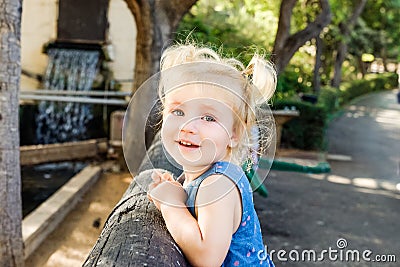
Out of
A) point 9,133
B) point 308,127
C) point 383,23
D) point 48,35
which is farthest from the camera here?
point 383,23

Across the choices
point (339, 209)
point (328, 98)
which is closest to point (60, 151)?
point (339, 209)

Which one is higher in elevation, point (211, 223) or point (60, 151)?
point (211, 223)

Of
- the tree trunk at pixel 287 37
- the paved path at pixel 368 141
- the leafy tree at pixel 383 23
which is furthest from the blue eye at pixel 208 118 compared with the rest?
the leafy tree at pixel 383 23

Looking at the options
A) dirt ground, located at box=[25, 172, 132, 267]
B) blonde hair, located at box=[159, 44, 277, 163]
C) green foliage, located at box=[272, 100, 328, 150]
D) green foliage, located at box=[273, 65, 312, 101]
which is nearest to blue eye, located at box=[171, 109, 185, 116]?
blonde hair, located at box=[159, 44, 277, 163]

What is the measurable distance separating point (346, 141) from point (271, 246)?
8380mm

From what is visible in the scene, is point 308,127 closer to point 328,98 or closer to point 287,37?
point 287,37

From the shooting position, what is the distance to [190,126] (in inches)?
59.9

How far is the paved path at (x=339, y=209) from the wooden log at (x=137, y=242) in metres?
2.75

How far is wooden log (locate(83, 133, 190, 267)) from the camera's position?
150 cm

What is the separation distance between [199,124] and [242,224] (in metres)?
0.32

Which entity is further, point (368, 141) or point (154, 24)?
point (368, 141)

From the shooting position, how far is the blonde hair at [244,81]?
5.27 feet

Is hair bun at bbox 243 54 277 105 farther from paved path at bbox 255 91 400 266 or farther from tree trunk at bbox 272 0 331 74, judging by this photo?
tree trunk at bbox 272 0 331 74

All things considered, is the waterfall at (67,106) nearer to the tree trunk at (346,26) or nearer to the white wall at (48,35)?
the white wall at (48,35)
